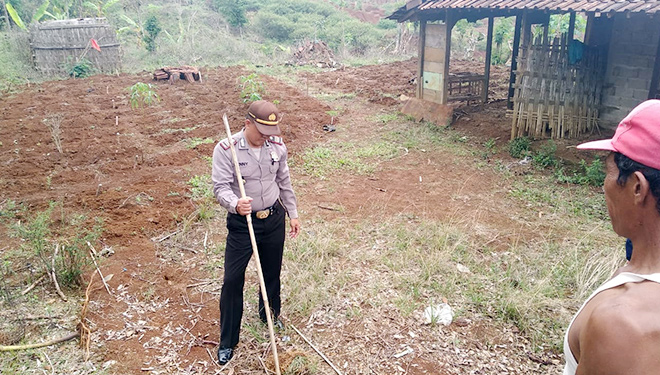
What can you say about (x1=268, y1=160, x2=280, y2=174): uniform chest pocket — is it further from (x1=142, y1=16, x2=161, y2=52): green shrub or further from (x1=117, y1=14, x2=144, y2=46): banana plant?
(x1=117, y1=14, x2=144, y2=46): banana plant

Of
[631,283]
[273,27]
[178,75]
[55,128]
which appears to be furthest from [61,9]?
[631,283]

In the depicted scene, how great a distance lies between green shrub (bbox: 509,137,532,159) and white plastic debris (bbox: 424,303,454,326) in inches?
193

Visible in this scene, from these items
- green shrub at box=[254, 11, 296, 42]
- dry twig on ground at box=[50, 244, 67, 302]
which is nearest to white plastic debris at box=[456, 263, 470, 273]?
dry twig on ground at box=[50, 244, 67, 302]

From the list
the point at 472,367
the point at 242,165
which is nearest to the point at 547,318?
the point at 472,367

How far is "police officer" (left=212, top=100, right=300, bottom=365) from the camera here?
3.04 m

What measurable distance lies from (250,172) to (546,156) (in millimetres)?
5915

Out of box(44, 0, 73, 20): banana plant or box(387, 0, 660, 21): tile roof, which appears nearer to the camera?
box(387, 0, 660, 21): tile roof

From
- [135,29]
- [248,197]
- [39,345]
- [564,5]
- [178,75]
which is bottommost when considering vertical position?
[39,345]

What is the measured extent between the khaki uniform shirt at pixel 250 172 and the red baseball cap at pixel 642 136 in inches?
88.0

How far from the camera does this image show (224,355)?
3.23 m

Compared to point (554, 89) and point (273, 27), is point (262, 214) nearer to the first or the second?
point (554, 89)

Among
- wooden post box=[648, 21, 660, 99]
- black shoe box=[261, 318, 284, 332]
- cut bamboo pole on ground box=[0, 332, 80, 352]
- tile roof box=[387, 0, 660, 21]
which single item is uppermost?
tile roof box=[387, 0, 660, 21]

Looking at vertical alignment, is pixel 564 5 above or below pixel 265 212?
above

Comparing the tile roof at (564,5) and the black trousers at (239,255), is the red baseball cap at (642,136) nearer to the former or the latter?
the black trousers at (239,255)
